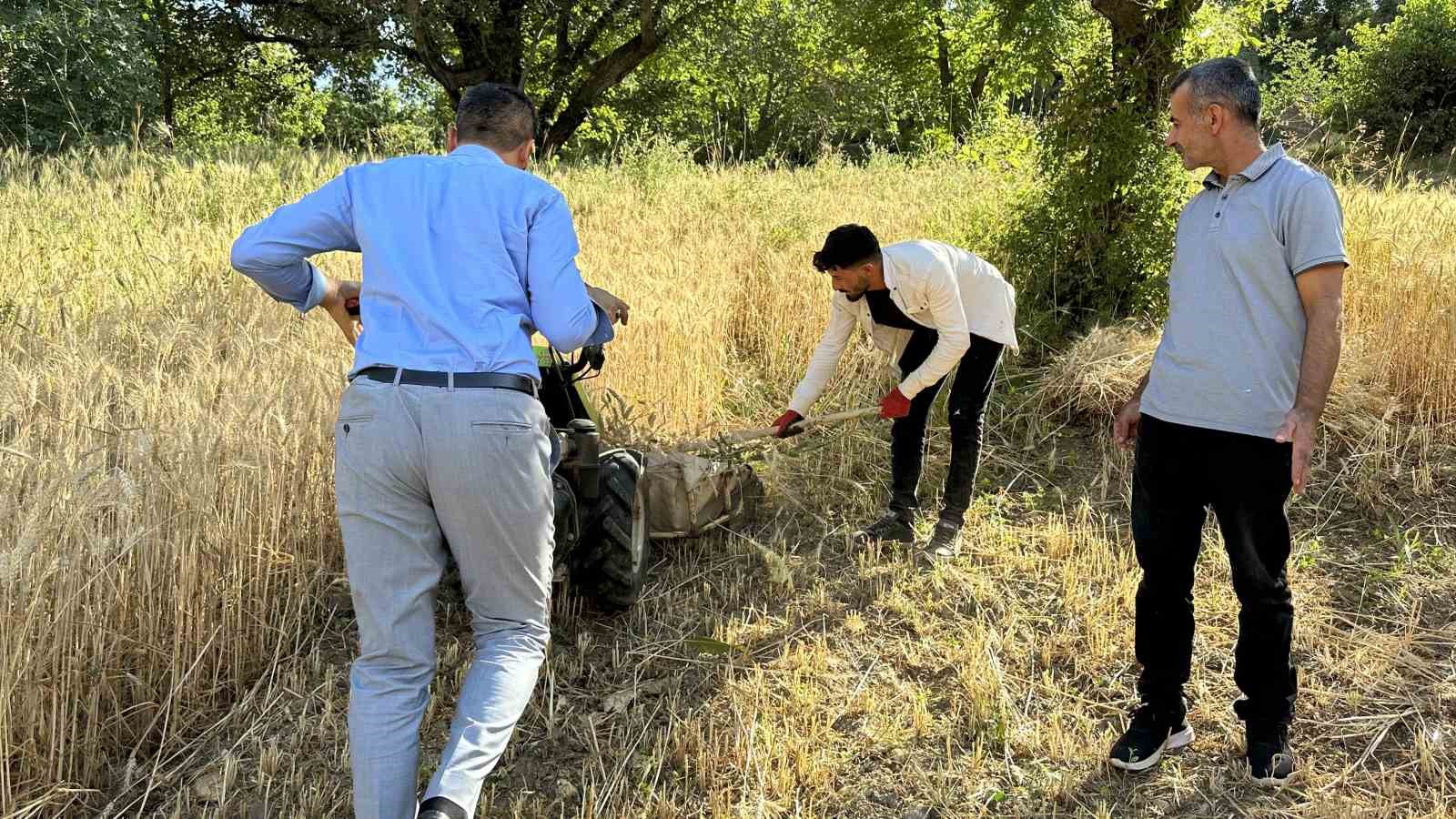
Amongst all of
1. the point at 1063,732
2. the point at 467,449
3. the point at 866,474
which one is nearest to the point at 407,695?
the point at 467,449

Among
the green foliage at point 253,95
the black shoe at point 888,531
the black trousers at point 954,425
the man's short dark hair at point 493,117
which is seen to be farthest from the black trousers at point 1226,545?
the green foliage at point 253,95

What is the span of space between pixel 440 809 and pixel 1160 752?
2.22 meters

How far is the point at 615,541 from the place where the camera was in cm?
362

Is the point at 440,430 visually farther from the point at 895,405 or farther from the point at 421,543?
the point at 895,405

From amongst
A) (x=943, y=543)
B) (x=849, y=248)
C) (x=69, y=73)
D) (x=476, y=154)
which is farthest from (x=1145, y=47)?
(x=69, y=73)

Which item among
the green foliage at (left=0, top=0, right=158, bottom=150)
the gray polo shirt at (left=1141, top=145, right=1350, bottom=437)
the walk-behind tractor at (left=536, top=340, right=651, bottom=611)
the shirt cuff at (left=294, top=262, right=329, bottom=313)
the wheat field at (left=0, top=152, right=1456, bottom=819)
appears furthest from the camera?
the green foliage at (left=0, top=0, right=158, bottom=150)

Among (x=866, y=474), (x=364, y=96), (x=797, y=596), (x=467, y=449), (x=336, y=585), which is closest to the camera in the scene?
(x=467, y=449)

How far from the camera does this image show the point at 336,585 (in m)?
3.85

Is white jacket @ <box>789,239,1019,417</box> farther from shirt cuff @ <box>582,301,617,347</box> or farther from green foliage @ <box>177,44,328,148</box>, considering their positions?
green foliage @ <box>177,44,328,148</box>

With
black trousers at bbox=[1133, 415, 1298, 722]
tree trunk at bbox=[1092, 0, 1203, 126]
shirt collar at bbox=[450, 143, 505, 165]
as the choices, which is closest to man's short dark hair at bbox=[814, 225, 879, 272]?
black trousers at bbox=[1133, 415, 1298, 722]

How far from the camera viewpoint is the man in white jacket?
13.4ft

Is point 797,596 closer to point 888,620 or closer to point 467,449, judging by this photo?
point 888,620

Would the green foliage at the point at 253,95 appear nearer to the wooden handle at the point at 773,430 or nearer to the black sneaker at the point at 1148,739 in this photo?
the wooden handle at the point at 773,430

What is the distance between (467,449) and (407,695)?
2.04ft
